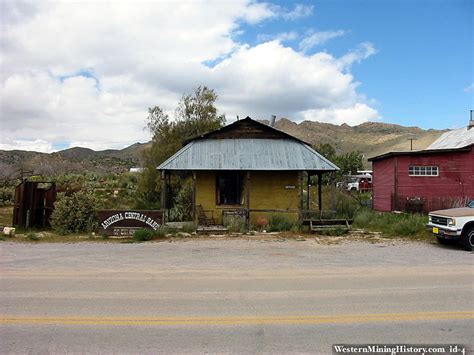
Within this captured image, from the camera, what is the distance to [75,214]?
54.9 ft

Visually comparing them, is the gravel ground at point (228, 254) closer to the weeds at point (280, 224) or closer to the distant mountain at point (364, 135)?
the weeds at point (280, 224)

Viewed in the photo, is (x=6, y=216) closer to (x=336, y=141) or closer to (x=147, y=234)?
(x=147, y=234)

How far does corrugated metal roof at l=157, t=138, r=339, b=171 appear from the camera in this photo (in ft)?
59.8

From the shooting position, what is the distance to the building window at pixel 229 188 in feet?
66.6

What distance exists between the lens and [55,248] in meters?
12.9

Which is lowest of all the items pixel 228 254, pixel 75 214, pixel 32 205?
pixel 228 254

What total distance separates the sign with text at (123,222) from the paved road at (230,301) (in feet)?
13.6

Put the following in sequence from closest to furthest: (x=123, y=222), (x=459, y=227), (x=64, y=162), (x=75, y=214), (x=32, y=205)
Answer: (x=459, y=227) → (x=123, y=222) → (x=75, y=214) → (x=32, y=205) → (x=64, y=162)

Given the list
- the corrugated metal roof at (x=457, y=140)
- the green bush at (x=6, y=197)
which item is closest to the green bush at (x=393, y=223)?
the corrugated metal roof at (x=457, y=140)

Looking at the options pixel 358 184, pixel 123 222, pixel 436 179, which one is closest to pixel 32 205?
pixel 123 222

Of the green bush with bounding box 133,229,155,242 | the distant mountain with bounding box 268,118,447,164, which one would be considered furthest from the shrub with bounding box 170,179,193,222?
the distant mountain with bounding box 268,118,447,164

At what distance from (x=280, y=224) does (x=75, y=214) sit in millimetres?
8222

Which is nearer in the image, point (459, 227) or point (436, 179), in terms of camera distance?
point (459, 227)

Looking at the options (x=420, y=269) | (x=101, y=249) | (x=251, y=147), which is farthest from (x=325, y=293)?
(x=251, y=147)
